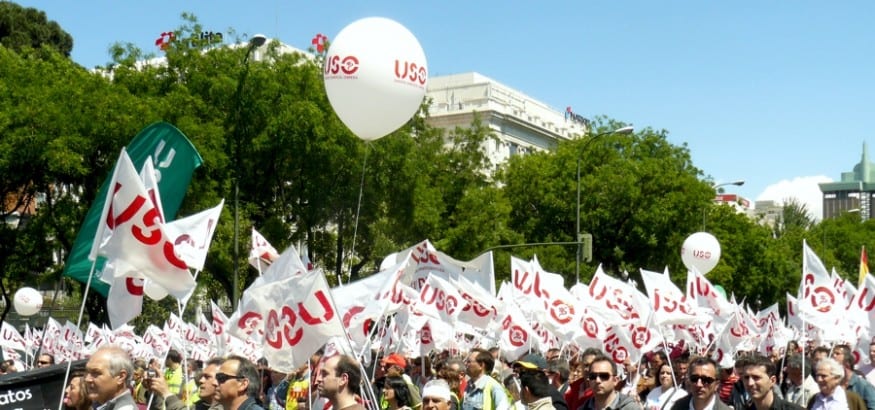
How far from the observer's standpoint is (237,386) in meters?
6.73

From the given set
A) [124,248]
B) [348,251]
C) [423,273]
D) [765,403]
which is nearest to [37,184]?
[348,251]

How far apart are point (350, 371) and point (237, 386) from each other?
0.83 meters

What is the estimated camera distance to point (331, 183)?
3391 centimetres

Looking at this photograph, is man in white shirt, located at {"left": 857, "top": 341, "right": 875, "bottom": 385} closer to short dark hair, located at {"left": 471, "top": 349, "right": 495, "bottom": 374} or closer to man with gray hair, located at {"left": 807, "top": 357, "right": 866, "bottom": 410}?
man with gray hair, located at {"left": 807, "top": 357, "right": 866, "bottom": 410}

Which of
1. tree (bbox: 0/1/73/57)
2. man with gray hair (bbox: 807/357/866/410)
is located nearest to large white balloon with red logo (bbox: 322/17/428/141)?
man with gray hair (bbox: 807/357/866/410)

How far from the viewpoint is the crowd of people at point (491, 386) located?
638 centimetres

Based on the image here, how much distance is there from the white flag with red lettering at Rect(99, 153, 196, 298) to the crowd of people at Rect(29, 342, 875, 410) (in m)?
0.91

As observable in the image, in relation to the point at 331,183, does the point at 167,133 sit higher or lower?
lower

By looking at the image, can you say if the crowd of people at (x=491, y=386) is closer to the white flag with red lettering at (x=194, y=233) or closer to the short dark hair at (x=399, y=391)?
the short dark hair at (x=399, y=391)

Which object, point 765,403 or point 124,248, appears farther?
point 124,248

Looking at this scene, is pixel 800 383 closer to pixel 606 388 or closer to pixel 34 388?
pixel 606 388

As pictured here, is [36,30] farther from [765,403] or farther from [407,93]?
[765,403]

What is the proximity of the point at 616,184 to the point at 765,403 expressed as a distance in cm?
4382

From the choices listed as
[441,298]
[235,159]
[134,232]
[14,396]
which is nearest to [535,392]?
[134,232]
